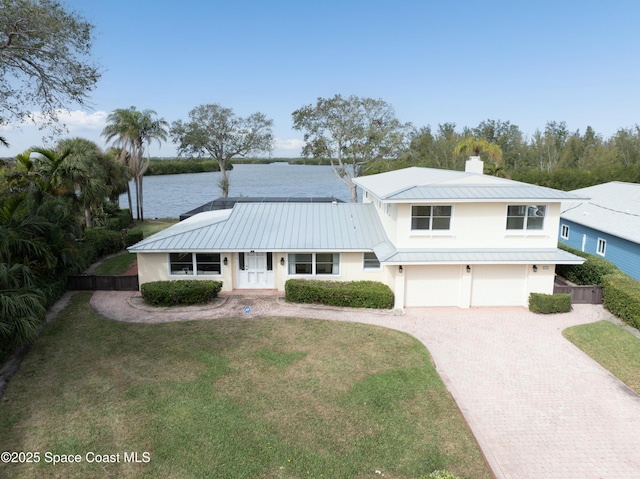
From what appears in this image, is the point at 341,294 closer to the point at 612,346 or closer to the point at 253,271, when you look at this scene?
the point at 253,271

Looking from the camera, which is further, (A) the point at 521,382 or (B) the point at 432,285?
(B) the point at 432,285

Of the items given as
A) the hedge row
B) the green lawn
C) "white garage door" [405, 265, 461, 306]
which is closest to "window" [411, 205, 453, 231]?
"white garage door" [405, 265, 461, 306]

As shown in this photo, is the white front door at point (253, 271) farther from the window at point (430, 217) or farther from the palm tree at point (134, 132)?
the palm tree at point (134, 132)

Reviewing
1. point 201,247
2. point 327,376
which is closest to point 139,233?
point 201,247

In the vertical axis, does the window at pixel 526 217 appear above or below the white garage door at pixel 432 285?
above

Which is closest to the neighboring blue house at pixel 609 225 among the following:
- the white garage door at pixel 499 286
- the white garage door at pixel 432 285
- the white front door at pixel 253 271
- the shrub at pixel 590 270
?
the shrub at pixel 590 270

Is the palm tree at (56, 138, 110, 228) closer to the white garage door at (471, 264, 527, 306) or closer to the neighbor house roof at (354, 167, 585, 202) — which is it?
the neighbor house roof at (354, 167, 585, 202)

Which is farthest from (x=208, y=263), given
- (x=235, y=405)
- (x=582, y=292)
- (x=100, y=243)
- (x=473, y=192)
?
(x=582, y=292)
